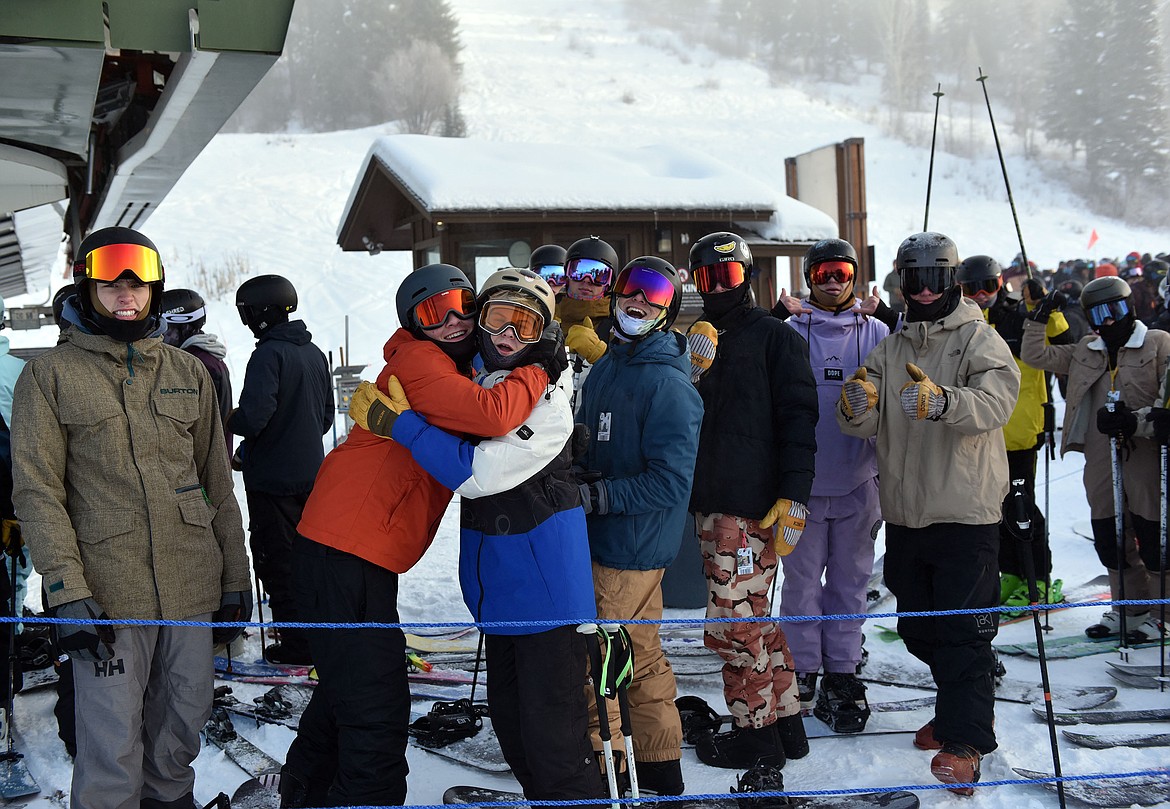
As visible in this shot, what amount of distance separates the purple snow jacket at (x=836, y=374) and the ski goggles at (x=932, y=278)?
0.75 m

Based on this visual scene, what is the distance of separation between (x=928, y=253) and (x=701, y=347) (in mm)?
1083

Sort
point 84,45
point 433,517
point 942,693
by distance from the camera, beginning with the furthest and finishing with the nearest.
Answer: point 942,693
point 84,45
point 433,517

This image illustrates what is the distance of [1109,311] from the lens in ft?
19.1

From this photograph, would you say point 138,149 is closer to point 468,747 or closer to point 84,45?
point 84,45

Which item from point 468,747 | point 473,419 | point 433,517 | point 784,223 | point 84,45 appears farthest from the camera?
point 784,223

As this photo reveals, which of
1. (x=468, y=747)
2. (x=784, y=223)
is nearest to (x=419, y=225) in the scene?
(x=784, y=223)

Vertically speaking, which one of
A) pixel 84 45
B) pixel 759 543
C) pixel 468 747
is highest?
pixel 84 45

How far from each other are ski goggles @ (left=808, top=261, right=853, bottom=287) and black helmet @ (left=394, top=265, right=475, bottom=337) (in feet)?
7.13

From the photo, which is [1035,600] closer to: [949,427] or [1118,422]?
[949,427]

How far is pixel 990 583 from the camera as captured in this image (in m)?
3.97

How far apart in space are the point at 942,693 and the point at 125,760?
3158 millimetres

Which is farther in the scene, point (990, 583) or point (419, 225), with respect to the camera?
point (419, 225)

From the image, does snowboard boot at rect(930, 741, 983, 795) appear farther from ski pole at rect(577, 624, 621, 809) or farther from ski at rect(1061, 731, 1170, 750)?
ski pole at rect(577, 624, 621, 809)

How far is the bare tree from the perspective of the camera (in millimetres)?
63647
